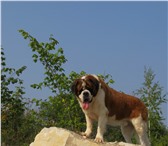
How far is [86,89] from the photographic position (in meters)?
9.24

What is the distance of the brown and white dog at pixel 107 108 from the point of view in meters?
9.29

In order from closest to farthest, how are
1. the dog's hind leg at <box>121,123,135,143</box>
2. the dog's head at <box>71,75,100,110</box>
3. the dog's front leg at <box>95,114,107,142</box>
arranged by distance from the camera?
the dog's head at <box>71,75,100,110</box> < the dog's front leg at <box>95,114,107,142</box> < the dog's hind leg at <box>121,123,135,143</box>

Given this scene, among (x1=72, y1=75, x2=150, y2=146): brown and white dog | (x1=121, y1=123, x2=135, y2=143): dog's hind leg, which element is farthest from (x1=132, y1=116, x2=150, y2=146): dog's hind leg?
(x1=121, y1=123, x2=135, y2=143): dog's hind leg

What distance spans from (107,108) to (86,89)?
708 millimetres

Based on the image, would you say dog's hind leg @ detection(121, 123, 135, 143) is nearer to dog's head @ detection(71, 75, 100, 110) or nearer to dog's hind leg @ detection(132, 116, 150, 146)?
dog's hind leg @ detection(132, 116, 150, 146)

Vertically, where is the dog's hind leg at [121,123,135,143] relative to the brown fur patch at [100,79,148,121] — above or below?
below

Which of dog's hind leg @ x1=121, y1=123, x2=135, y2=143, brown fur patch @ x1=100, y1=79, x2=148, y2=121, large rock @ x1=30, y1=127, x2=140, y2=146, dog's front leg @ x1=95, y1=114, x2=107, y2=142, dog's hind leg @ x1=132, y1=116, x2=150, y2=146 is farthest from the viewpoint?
dog's hind leg @ x1=121, y1=123, x2=135, y2=143

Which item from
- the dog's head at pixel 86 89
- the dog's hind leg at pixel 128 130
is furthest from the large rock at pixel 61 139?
the dog's hind leg at pixel 128 130

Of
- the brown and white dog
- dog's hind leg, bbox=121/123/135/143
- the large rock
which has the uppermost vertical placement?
the brown and white dog

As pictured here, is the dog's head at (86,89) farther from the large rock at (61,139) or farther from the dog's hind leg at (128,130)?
the dog's hind leg at (128,130)

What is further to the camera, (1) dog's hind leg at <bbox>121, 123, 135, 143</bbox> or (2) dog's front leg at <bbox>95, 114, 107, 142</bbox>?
(1) dog's hind leg at <bbox>121, 123, 135, 143</bbox>

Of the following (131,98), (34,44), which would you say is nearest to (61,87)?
(34,44)

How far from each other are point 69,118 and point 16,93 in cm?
254

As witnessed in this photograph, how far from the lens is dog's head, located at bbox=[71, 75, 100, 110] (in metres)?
9.20
